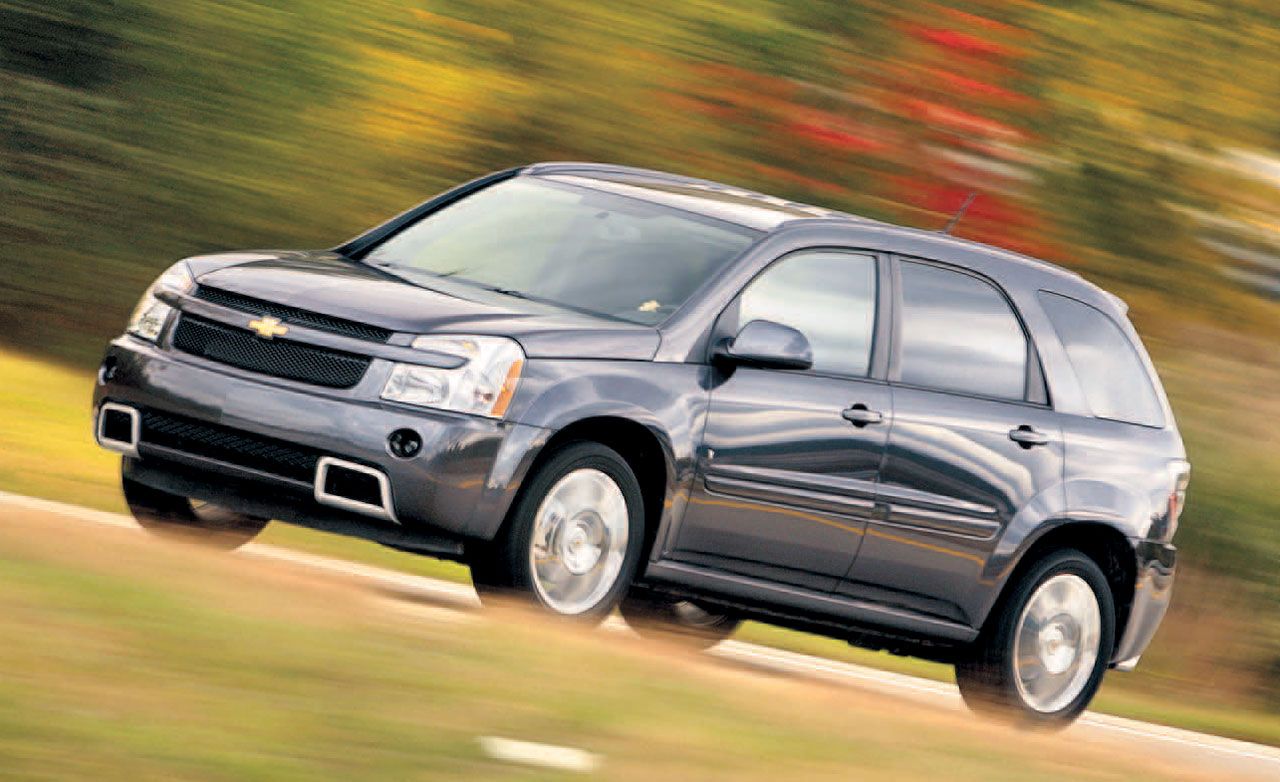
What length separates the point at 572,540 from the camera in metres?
8.21

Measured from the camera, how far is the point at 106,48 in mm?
15562

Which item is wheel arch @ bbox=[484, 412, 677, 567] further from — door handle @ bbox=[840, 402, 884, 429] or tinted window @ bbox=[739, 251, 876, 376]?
door handle @ bbox=[840, 402, 884, 429]

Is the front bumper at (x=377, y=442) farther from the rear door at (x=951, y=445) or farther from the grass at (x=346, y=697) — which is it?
the rear door at (x=951, y=445)

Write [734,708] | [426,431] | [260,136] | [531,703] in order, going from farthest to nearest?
[260,136] < [426,431] < [734,708] < [531,703]

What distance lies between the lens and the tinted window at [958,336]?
30.9 ft

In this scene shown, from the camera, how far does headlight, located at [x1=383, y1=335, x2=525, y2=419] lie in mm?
7883

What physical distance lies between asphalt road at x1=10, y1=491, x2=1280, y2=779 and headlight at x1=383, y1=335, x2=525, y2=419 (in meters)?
1.13

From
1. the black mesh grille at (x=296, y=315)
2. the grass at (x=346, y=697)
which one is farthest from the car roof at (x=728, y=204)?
the grass at (x=346, y=697)

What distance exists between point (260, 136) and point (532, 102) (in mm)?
1850

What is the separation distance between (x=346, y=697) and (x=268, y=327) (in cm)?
253

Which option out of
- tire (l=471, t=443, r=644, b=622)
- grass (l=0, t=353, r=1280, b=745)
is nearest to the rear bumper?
grass (l=0, t=353, r=1280, b=745)

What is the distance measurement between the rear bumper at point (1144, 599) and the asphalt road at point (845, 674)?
15.5 inches

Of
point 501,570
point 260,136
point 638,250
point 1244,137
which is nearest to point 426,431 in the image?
point 501,570

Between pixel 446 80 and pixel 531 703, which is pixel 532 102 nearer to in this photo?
pixel 446 80
